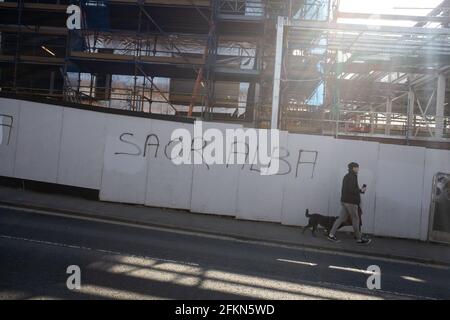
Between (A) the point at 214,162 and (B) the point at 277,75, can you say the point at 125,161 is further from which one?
Result: (B) the point at 277,75

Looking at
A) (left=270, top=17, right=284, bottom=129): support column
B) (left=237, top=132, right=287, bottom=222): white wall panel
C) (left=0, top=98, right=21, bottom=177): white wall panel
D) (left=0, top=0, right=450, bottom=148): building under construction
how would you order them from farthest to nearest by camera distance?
1. (left=0, top=0, right=450, bottom=148): building under construction
2. (left=270, top=17, right=284, bottom=129): support column
3. (left=0, top=98, right=21, bottom=177): white wall panel
4. (left=237, top=132, right=287, bottom=222): white wall panel

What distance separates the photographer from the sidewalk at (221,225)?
9750 mm

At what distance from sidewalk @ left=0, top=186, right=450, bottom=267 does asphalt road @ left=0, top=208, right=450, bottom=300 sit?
50cm

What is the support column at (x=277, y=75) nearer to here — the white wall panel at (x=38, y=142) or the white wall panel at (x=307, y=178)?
the white wall panel at (x=307, y=178)

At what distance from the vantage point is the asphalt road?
5.70 m

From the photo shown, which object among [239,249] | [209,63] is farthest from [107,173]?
[209,63]

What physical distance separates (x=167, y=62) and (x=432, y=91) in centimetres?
1238

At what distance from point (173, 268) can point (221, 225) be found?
13.6ft

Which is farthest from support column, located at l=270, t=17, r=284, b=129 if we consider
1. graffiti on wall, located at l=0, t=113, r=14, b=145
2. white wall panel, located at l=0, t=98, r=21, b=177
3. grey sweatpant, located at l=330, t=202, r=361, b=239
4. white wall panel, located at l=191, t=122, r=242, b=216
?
graffiti on wall, located at l=0, t=113, r=14, b=145

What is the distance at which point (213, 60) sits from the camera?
1748cm

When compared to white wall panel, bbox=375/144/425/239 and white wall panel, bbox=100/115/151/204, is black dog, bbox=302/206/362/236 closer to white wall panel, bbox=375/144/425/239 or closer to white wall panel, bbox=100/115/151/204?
white wall panel, bbox=375/144/425/239

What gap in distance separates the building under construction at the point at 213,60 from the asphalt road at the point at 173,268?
8.16 m

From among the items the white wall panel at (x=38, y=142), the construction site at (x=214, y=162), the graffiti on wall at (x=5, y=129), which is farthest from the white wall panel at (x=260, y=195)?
the graffiti on wall at (x=5, y=129)

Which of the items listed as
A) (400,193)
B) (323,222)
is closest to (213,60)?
(400,193)
